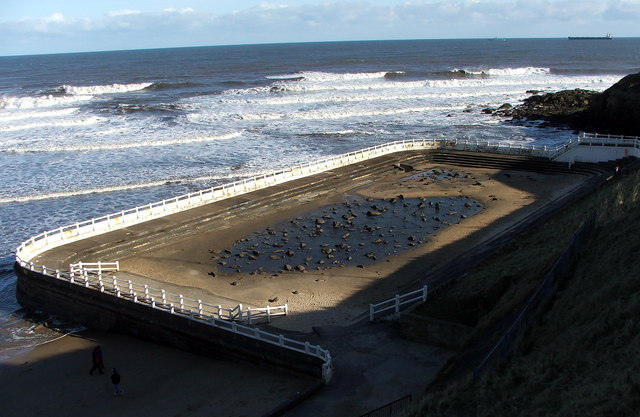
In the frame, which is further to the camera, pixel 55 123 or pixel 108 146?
pixel 55 123

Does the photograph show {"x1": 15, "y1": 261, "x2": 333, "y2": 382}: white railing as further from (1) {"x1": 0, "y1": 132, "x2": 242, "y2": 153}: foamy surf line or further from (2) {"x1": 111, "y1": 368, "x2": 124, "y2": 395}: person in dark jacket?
(1) {"x1": 0, "y1": 132, "x2": 242, "y2": 153}: foamy surf line

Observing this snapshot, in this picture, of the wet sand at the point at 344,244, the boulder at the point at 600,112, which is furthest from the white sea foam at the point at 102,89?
the wet sand at the point at 344,244

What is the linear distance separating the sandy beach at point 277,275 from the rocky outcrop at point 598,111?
64.3 ft

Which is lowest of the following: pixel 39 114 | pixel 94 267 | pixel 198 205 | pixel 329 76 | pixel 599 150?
pixel 94 267

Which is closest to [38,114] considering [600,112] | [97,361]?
[600,112]

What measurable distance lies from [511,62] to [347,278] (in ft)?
449

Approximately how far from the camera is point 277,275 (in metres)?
22.3

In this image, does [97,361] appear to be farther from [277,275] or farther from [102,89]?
[102,89]

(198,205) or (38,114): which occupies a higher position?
(38,114)

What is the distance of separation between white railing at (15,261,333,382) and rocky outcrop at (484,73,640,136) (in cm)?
4090

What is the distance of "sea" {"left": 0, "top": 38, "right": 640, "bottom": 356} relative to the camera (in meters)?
34.4

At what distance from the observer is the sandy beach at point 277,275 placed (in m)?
15.4

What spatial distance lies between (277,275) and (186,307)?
4.69m

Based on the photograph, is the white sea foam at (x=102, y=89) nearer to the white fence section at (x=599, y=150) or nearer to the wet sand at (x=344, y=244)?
the wet sand at (x=344, y=244)
